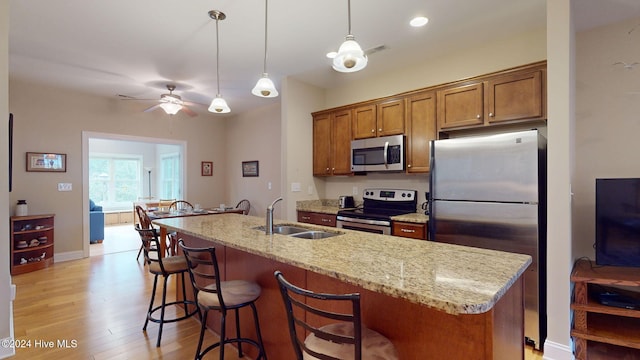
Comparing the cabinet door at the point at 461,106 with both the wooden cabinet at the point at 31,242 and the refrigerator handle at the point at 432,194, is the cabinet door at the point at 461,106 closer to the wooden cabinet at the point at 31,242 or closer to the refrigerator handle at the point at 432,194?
the refrigerator handle at the point at 432,194

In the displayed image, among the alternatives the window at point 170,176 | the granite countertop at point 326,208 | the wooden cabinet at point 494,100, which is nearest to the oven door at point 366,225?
the granite countertop at point 326,208

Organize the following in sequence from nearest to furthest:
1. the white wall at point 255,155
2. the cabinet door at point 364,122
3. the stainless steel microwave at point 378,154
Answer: the stainless steel microwave at point 378,154, the cabinet door at point 364,122, the white wall at point 255,155

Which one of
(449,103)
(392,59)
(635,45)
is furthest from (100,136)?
(635,45)

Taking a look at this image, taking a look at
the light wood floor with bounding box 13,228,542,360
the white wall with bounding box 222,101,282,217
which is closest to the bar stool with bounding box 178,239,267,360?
the light wood floor with bounding box 13,228,542,360

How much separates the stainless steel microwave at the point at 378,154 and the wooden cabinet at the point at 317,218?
69cm

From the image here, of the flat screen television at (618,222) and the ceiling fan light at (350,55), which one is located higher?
the ceiling fan light at (350,55)

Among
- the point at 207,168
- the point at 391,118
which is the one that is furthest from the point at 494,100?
the point at 207,168

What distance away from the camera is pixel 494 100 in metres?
2.84

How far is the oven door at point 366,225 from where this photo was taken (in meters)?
3.25

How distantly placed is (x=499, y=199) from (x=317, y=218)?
2.16 meters

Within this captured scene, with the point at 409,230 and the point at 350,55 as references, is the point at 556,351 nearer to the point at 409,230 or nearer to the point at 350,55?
the point at 409,230

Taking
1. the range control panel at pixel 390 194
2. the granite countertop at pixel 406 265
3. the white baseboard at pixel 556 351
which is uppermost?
the range control panel at pixel 390 194

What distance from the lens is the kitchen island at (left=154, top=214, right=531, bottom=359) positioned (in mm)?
1077

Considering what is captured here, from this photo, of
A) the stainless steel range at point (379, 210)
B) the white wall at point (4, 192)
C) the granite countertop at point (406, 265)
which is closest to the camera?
the granite countertop at point (406, 265)
